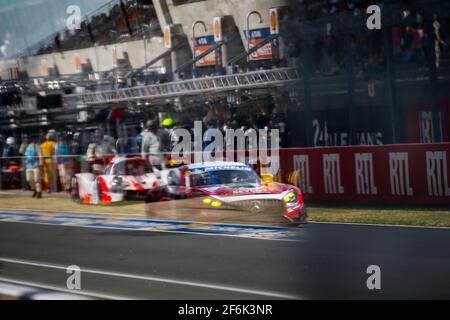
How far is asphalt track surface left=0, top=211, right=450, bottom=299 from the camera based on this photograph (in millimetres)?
6461

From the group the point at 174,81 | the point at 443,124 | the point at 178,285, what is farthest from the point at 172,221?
the point at 443,124

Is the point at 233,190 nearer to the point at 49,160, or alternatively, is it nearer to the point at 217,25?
the point at 217,25

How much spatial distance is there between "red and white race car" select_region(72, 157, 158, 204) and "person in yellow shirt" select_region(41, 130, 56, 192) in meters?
0.46

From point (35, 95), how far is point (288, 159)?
4819 millimetres

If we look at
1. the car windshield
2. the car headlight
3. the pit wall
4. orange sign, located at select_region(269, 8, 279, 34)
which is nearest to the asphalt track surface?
the car headlight

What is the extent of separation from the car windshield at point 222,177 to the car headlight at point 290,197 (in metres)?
0.48

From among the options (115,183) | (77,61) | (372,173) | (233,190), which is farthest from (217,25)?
(372,173)

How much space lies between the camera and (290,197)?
10.4 meters

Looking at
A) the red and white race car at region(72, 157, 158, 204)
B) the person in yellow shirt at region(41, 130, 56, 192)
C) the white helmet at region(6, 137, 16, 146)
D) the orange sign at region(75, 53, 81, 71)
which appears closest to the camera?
the orange sign at region(75, 53, 81, 71)

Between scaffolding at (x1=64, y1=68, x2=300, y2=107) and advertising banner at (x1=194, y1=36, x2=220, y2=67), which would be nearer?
scaffolding at (x1=64, y1=68, x2=300, y2=107)

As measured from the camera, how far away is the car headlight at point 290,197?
1035 centimetres

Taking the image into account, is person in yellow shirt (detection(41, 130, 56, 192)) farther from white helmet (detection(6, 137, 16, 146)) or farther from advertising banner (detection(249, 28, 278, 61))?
advertising banner (detection(249, 28, 278, 61))

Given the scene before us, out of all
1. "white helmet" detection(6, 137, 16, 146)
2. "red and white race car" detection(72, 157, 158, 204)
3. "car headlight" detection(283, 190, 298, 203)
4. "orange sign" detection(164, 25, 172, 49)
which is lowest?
"car headlight" detection(283, 190, 298, 203)

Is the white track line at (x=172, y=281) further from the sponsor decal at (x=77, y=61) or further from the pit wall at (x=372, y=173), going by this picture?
the pit wall at (x=372, y=173)
